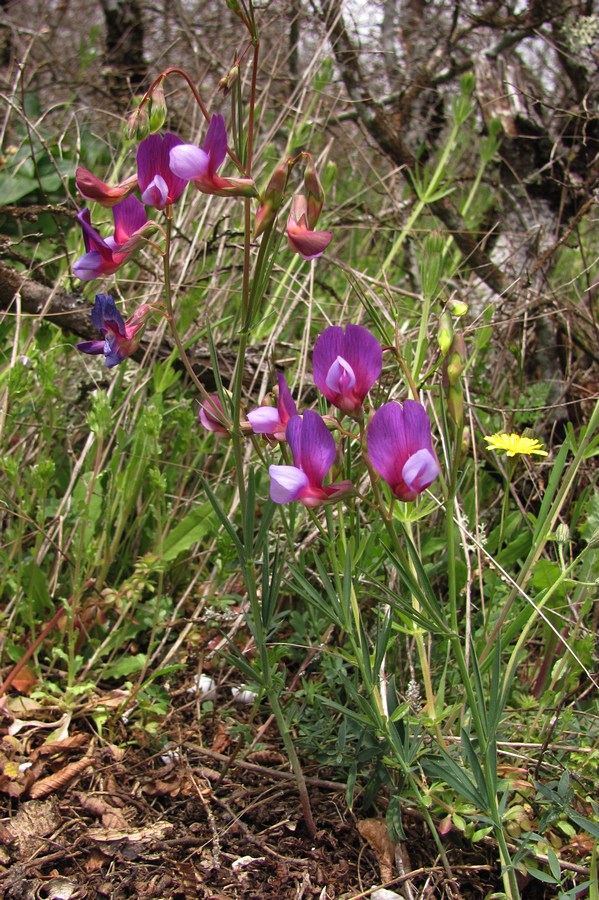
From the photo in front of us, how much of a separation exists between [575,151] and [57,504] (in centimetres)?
213

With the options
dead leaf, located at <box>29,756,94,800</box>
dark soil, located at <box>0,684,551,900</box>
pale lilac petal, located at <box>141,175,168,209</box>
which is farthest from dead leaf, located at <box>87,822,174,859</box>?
pale lilac petal, located at <box>141,175,168,209</box>

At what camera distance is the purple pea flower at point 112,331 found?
1.18m

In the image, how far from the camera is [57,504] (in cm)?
217

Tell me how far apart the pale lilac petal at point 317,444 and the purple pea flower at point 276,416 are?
9 centimetres

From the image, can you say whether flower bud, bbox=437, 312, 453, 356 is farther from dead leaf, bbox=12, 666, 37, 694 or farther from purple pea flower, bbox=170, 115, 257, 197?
dead leaf, bbox=12, 666, 37, 694

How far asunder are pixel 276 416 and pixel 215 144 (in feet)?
1.28

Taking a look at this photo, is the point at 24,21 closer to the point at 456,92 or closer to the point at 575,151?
the point at 456,92

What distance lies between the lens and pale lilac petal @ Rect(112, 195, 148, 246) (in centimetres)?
121

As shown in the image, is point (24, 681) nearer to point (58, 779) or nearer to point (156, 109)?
point (58, 779)

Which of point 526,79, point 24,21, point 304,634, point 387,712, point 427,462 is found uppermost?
point 24,21

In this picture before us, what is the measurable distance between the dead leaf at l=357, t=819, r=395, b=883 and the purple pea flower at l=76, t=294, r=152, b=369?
940 millimetres

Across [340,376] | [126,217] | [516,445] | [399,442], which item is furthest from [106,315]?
[516,445]

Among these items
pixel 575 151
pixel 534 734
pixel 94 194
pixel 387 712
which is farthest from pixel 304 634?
pixel 575 151

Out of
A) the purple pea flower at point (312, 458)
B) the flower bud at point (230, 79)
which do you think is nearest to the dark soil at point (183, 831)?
the purple pea flower at point (312, 458)
